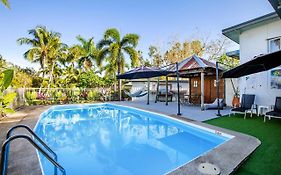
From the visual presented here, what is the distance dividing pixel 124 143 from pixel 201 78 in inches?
273

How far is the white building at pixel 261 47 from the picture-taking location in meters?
8.81

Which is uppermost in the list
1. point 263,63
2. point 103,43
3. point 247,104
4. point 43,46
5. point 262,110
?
point 43,46

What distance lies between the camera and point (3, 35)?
20688 millimetres

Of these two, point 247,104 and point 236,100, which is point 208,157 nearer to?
point 247,104

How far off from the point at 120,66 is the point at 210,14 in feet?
38.7

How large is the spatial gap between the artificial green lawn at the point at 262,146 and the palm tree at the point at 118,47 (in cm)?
1188

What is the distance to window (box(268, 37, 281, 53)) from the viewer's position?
886 centimetres

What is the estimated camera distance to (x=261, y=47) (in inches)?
370

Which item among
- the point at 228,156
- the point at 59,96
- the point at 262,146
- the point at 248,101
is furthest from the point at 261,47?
the point at 59,96

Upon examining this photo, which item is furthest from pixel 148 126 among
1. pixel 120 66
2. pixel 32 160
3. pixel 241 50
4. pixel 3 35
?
pixel 3 35

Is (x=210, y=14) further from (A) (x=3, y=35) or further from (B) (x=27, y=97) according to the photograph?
(A) (x=3, y=35)

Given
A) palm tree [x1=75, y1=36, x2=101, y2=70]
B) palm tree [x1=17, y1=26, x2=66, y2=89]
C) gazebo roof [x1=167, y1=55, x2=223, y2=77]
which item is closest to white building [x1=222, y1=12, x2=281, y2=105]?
gazebo roof [x1=167, y1=55, x2=223, y2=77]

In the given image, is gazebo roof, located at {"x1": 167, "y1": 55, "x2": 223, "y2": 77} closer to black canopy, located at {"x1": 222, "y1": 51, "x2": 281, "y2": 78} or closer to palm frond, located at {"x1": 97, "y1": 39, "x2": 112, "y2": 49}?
black canopy, located at {"x1": 222, "y1": 51, "x2": 281, "y2": 78}

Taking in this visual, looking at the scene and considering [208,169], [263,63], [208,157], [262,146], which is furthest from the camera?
[263,63]
